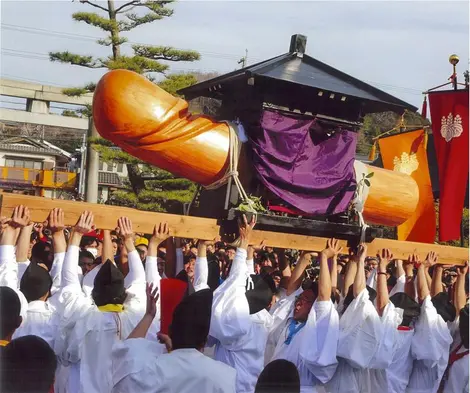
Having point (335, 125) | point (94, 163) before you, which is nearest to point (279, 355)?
point (335, 125)

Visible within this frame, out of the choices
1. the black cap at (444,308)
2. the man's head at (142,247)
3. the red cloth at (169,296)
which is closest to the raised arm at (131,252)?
the red cloth at (169,296)

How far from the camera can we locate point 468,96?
6.73 metres

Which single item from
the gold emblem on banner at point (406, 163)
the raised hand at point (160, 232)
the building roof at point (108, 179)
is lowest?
the building roof at point (108, 179)

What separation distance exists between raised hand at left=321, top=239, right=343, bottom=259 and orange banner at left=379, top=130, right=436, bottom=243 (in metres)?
0.89

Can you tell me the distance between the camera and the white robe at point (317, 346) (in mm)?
4973

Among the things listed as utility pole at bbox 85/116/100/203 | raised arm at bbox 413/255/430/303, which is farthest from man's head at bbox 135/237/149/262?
utility pole at bbox 85/116/100/203

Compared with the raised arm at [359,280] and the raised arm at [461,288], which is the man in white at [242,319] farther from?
the raised arm at [461,288]

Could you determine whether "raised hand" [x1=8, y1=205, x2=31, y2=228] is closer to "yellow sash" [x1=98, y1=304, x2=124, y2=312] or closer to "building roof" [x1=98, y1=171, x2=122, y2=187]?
"yellow sash" [x1=98, y1=304, x2=124, y2=312]

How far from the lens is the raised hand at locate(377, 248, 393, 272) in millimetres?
5504

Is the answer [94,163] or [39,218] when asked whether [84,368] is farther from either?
[94,163]

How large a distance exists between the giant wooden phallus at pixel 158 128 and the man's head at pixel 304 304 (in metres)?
1.03

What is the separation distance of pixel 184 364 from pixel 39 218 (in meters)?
1.62

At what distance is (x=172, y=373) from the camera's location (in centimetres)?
325

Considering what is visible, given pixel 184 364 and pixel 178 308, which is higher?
pixel 178 308
